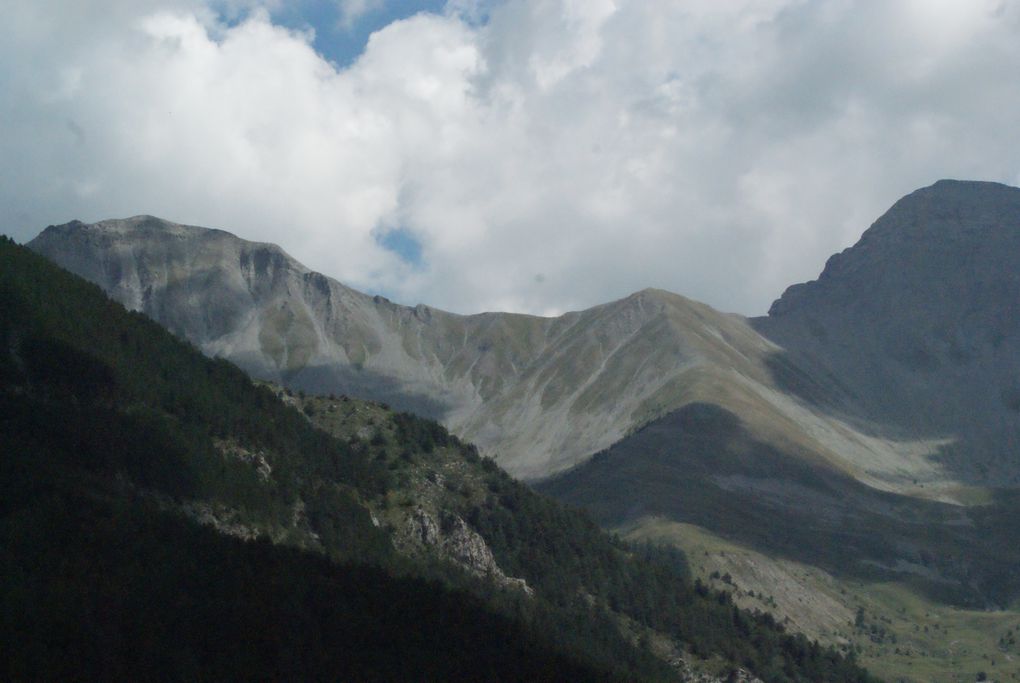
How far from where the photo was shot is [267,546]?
249ft

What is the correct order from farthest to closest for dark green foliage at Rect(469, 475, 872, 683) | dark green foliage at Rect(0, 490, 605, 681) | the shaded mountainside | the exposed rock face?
dark green foliage at Rect(469, 475, 872, 683) < the exposed rock face < the shaded mountainside < dark green foliage at Rect(0, 490, 605, 681)

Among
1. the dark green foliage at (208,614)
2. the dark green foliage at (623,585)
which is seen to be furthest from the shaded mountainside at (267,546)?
the dark green foliage at (623,585)

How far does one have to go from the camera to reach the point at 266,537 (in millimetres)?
81812

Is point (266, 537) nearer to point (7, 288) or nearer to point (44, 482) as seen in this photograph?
point (44, 482)

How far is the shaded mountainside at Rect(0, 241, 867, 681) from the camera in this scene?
191ft

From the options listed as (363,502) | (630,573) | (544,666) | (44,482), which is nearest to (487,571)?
(363,502)

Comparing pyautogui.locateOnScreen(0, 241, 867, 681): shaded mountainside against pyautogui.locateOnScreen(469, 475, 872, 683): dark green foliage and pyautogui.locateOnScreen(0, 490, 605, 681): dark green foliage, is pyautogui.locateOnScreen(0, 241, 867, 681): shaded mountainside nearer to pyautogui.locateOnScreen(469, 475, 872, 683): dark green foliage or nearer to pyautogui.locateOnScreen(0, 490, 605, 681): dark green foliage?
pyautogui.locateOnScreen(0, 490, 605, 681): dark green foliage

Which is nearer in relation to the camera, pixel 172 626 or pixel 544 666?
pixel 172 626

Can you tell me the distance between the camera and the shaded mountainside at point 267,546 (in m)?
58.3

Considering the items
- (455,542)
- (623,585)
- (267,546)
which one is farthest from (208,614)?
(623,585)

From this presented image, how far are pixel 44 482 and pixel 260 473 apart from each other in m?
Answer: 32.0

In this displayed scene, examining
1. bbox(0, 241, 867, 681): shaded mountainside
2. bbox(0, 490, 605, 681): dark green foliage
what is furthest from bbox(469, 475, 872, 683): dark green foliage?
bbox(0, 490, 605, 681): dark green foliage

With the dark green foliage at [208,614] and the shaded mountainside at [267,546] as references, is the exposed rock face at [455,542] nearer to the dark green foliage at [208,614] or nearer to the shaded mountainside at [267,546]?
the shaded mountainside at [267,546]

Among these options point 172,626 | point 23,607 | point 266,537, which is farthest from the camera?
point 266,537
